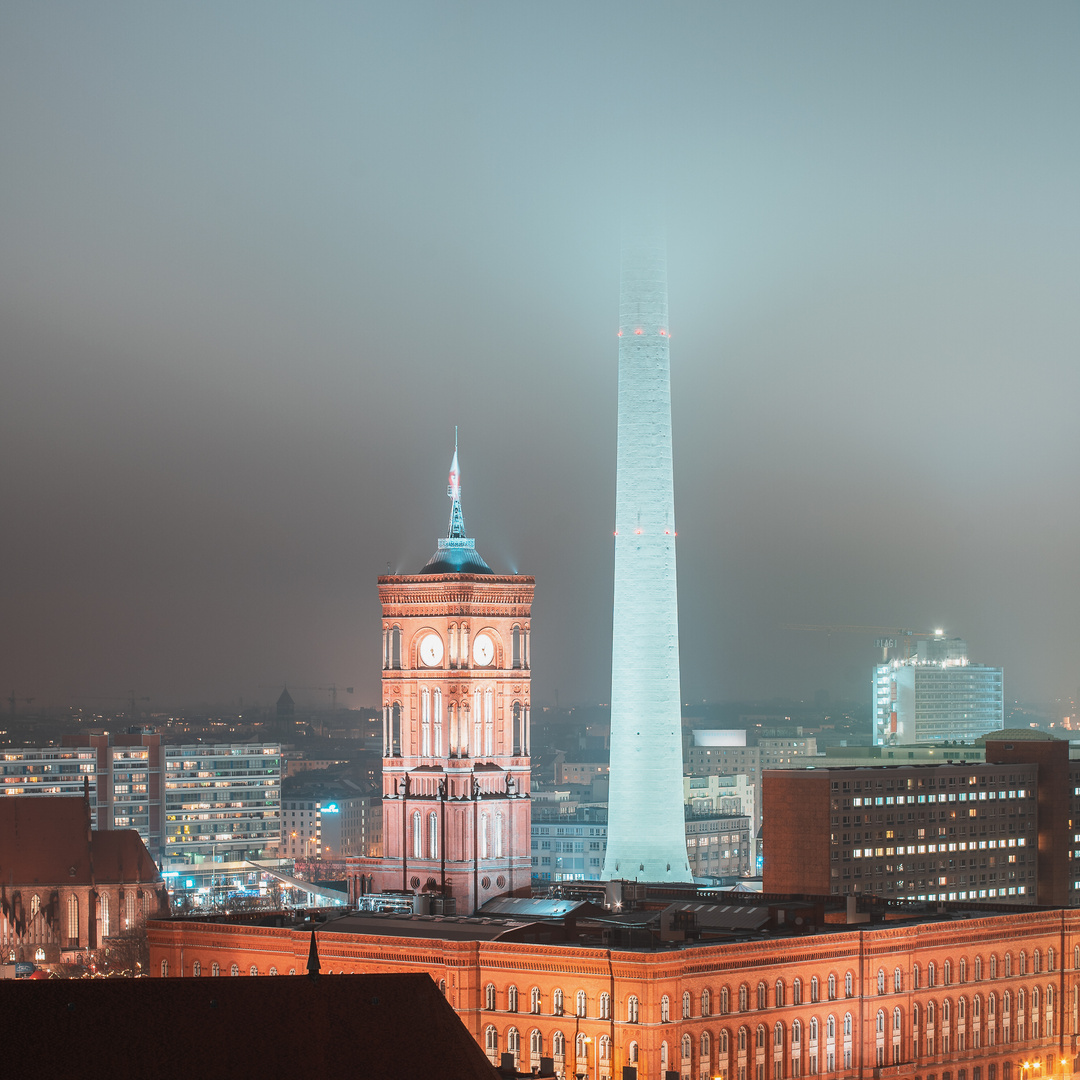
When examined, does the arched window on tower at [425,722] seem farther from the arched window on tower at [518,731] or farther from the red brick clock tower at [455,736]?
the arched window on tower at [518,731]

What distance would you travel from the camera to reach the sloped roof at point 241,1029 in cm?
7431

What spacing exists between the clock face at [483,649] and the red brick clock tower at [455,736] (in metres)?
0.06

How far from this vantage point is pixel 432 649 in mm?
144250

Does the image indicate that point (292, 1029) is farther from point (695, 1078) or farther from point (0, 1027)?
point (695, 1078)

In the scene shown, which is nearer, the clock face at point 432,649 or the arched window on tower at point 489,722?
the arched window on tower at point 489,722

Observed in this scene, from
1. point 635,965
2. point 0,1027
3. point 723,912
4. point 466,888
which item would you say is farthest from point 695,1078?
point 0,1027

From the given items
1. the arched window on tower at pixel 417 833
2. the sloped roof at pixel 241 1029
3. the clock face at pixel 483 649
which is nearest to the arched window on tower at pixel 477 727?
the clock face at pixel 483 649

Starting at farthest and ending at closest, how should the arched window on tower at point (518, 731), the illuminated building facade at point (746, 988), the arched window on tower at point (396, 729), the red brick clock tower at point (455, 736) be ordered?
the arched window on tower at point (518, 731)
the arched window on tower at point (396, 729)
the red brick clock tower at point (455, 736)
the illuminated building facade at point (746, 988)

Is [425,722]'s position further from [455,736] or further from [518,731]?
[518,731]

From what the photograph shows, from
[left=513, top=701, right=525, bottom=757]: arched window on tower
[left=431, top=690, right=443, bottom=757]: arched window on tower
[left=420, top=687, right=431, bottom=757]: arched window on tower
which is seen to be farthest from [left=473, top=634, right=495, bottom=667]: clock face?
[left=420, top=687, right=431, bottom=757]: arched window on tower

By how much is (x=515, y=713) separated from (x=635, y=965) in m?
32.3

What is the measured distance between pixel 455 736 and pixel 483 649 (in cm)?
587

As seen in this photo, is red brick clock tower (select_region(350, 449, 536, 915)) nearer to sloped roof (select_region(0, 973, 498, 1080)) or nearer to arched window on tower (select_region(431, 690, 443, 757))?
arched window on tower (select_region(431, 690, 443, 757))

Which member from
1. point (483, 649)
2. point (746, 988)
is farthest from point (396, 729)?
point (746, 988)
